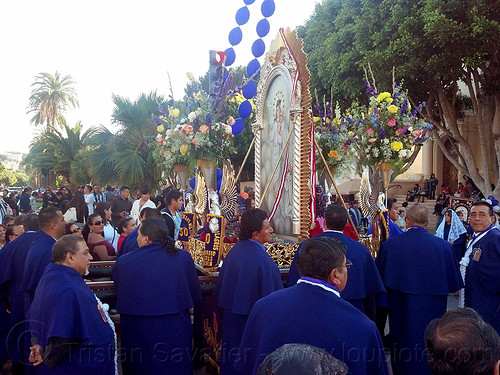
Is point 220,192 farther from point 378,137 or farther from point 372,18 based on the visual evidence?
point 372,18

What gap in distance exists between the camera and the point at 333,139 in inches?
311

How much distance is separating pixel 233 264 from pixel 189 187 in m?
4.03

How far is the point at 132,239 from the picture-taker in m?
5.31

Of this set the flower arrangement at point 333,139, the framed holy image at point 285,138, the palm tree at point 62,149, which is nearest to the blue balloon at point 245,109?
the framed holy image at point 285,138

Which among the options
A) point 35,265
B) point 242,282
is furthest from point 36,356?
point 242,282

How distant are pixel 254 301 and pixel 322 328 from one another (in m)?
1.85

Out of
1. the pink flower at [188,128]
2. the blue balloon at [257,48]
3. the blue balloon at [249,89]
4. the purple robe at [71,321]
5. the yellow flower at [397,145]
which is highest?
the blue balloon at [257,48]

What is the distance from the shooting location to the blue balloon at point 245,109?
7547 mm

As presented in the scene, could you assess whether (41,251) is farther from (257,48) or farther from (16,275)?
(257,48)

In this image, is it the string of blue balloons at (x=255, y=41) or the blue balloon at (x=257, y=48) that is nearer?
the string of blue balloons at (x=255, y=41)

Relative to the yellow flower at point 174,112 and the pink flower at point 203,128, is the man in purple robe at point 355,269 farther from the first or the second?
the yellow flower at point 174,112

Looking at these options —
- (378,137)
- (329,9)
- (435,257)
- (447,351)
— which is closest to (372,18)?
(329,9)

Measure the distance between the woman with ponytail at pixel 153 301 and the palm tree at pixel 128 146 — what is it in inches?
528

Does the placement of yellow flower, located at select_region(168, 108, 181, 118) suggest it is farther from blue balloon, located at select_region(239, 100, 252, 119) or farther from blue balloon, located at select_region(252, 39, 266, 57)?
blue balloon, located at select_region(252, 39, 266, 57)
